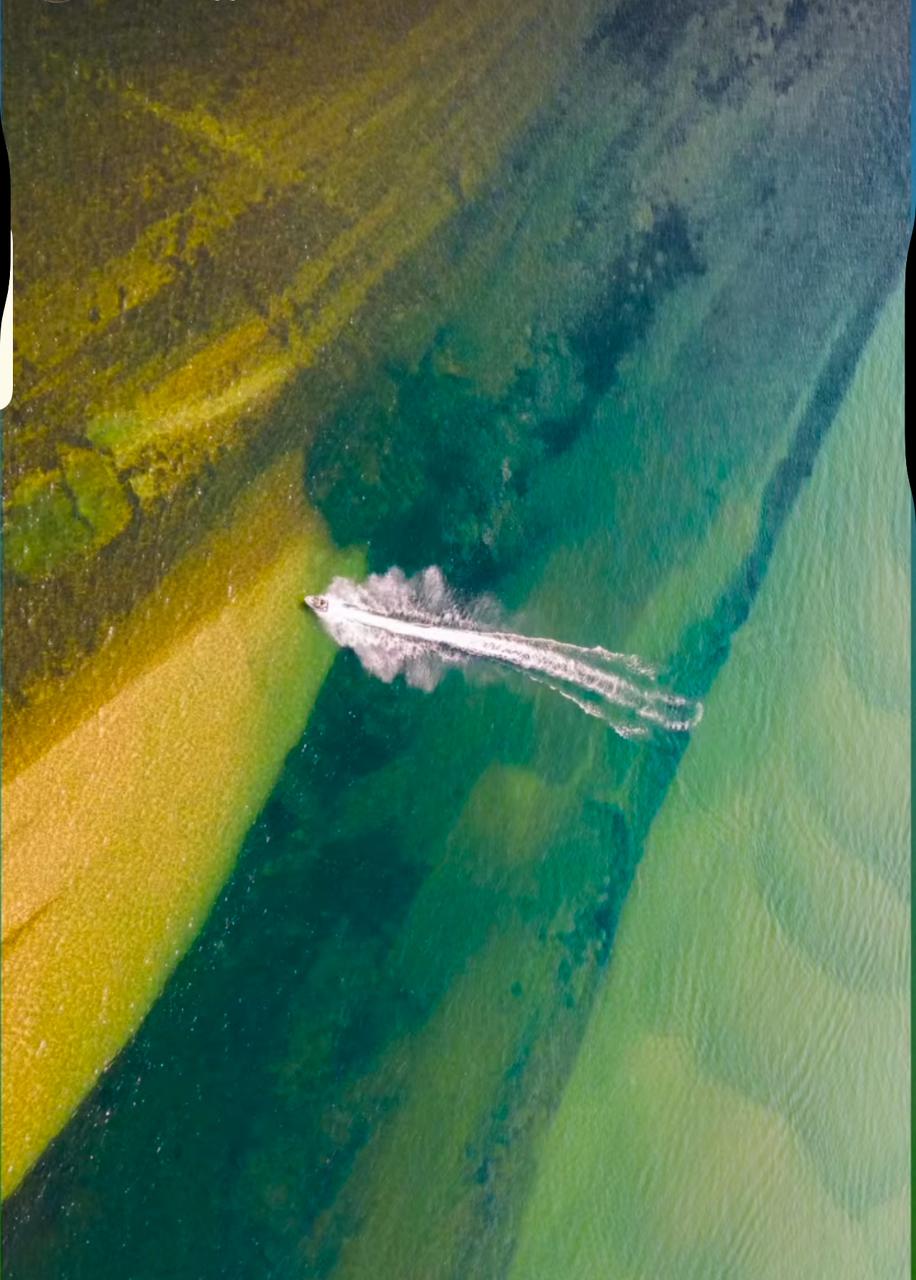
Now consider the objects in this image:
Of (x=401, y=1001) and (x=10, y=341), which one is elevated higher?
(x=10, y=341)

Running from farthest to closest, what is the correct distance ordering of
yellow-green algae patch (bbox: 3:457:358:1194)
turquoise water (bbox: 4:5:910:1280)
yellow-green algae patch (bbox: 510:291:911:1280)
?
yellow-green algae patch (bbox: 510:291:911:1280)
turquoise water (bbox: 4:5:910:1280)
yellow-green algae patch (bbox: 3:457:358:1194)

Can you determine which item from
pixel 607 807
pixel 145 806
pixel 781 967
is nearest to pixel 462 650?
pixel 607 807

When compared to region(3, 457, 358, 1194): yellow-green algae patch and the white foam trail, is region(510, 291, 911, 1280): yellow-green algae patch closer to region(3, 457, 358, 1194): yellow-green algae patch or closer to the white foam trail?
the white foam trail

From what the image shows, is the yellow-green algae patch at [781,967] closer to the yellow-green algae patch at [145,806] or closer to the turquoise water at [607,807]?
the turquoise water at [607,807]

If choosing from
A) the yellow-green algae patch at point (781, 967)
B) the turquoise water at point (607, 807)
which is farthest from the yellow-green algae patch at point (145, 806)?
the yellow-green algae patch at point (781, 967)

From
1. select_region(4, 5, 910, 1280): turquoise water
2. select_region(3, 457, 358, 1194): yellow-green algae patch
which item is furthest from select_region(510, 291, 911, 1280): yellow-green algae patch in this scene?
select_region(3, 457, 358, 1194): yellow-green algae patch

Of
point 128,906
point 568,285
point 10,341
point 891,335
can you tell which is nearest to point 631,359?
point 568,285

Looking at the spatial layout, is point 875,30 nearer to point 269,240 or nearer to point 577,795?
point 269,240

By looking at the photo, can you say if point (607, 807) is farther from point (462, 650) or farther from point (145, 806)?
point (145, 806)
